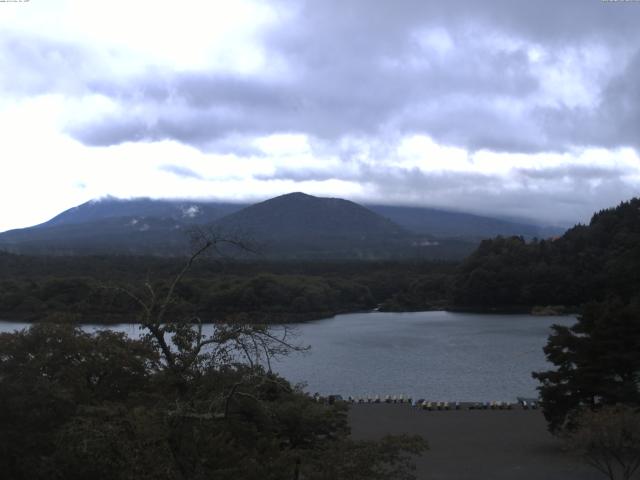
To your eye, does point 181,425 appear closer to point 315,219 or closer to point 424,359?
point 424,359

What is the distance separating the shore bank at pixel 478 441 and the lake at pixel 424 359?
2834 mm

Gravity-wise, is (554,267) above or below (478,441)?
above

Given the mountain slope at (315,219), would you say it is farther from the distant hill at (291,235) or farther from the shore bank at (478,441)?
the shore bank at (478,441)

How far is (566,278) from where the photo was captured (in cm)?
4884

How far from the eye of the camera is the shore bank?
11.4m

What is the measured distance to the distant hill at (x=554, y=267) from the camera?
48.3 metres

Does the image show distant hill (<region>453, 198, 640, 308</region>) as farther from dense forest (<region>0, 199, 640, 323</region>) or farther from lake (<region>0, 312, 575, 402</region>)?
lake (<region>0, 312, 575, 402</region>)

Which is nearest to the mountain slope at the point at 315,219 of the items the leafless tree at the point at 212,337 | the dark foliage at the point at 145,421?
the dark foliage at the point at 145,421

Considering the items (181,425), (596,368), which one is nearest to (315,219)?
(596,368)

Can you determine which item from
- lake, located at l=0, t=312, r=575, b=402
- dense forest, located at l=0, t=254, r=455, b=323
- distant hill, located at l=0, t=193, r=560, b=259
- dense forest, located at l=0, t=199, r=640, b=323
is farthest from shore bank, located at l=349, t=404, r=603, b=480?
distant hill, located at l=0, t=193, r=560, b=259

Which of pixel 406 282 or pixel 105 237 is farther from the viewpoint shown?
pixel 105 237

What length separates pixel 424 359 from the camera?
2752 cm

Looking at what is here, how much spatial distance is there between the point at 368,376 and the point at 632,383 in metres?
12.9

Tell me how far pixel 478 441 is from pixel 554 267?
39.0 metres
